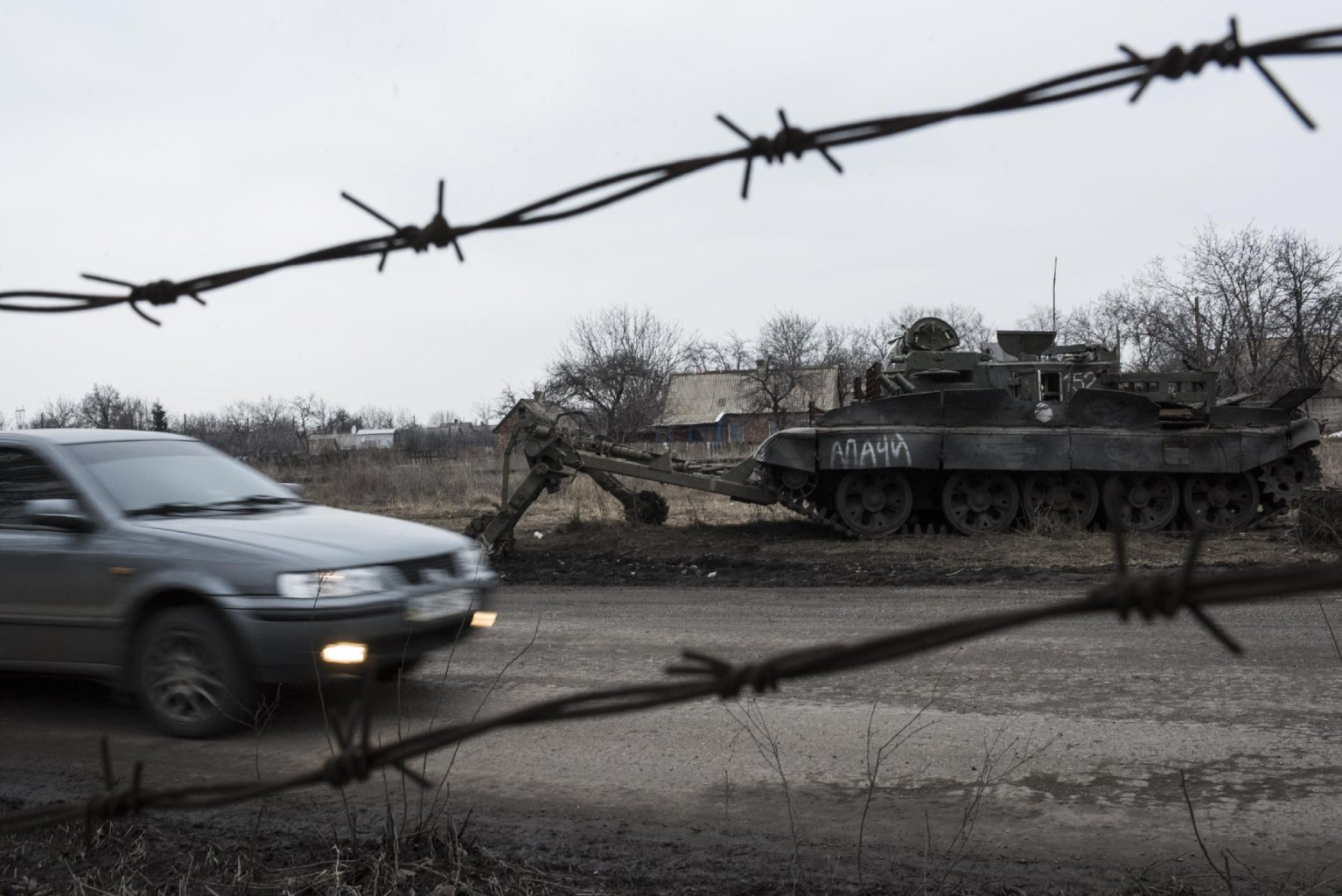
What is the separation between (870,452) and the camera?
14641 millimetres

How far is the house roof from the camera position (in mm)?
56188

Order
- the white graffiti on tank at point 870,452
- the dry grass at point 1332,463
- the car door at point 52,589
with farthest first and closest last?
the dry grass at point 1332,463, the white graffiti on tank at point 870,452, the car door at point 52,589

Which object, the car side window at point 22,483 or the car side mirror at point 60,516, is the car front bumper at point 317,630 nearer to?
the car side mirror at point 60,516

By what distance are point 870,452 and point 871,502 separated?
2.46 feet

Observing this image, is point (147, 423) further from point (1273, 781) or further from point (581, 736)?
point (1273, 781)

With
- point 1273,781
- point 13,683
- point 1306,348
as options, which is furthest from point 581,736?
point 1306,348

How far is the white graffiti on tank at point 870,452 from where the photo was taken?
575 inches

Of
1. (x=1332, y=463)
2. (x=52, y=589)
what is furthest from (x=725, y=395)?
(x=52, y=589)

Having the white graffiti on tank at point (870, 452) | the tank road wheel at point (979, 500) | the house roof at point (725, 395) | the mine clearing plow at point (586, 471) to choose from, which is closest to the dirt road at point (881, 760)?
the mine clearing plow at point (586, 471)

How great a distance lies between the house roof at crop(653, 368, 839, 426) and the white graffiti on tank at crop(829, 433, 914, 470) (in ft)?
123

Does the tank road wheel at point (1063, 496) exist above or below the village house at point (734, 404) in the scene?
below

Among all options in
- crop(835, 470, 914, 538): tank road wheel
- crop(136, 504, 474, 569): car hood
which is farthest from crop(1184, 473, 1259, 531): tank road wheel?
crop(136, 504, 474, 569): car hood

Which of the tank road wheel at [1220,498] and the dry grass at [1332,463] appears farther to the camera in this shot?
the dry grass at [1332,463]

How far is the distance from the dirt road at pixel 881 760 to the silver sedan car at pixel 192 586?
1.04ft
